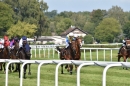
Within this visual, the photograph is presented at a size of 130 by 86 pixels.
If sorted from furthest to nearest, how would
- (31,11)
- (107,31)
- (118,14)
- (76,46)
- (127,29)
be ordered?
(118,14) < (127,29) < (107,31) < (31,11) < (76,46)

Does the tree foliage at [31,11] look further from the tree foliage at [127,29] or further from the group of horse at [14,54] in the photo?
the group of horse at [14,54]

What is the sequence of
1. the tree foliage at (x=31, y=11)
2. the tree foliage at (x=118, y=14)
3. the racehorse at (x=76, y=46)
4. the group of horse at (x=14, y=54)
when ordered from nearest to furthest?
the group of horse at (x=14, y=54)
the racehorse at (x=76, y=46)
the tree foliage at (x=31, y=11)
the tree foliage at (x=118, y=14)

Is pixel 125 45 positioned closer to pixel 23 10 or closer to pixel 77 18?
pixel 23 10

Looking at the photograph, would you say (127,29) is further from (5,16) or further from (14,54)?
(14,54)

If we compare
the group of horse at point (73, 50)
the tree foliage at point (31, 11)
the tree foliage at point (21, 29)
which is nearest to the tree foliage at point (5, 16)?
the tree foliage at point (21, 29)

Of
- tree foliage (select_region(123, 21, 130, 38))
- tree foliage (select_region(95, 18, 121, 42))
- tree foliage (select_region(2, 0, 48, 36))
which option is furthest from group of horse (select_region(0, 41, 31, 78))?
tree foliage (select_region(123, 21, 130, 38))

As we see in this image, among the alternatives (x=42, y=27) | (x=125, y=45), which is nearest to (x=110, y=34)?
(x=42, y=27)

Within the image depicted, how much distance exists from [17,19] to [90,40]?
22372mm

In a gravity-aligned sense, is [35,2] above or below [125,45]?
above

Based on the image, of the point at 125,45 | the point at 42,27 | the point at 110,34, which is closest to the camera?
the point at 125,45

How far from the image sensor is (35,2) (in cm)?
8875

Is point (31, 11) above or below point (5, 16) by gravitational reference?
above

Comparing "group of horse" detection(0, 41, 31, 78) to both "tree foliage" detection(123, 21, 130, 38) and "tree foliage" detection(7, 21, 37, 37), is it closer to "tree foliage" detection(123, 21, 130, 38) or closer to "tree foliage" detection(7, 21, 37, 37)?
"tree foliage" detection(7, 21, 37, 37)

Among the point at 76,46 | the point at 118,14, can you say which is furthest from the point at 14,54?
the point at 118,14
